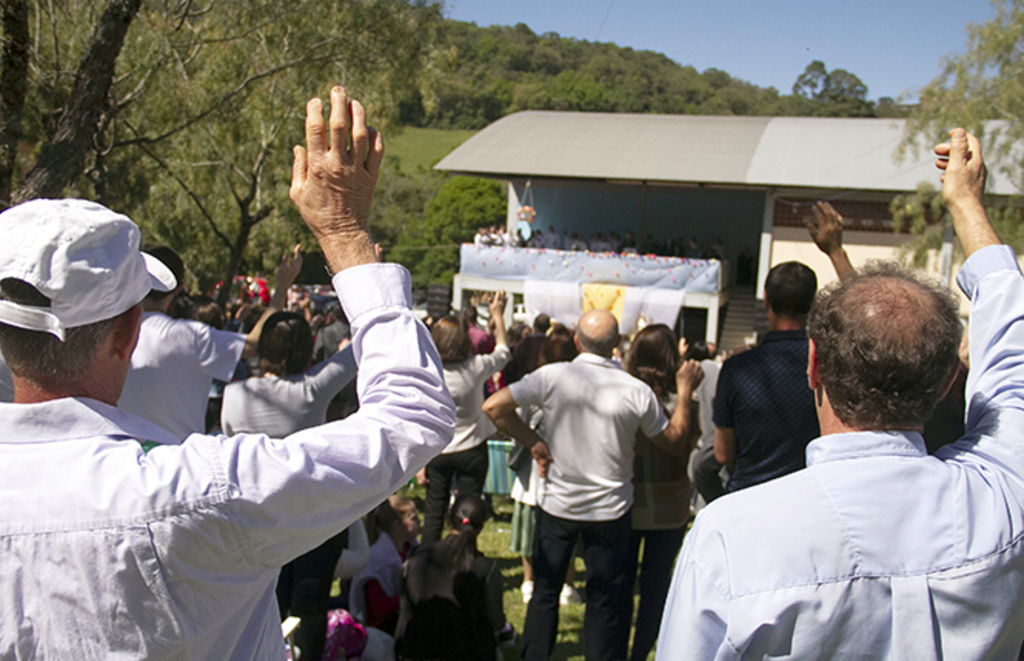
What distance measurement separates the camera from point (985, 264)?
1612 mm

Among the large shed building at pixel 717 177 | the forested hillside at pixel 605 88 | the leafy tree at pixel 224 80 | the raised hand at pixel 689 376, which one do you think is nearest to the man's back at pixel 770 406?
the raised hand at pixel 689 376

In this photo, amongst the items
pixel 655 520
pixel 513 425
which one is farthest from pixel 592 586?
pixel 513 425

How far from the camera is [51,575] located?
1106 mm

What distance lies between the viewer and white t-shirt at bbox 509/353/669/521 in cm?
357

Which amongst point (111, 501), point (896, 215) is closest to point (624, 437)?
point (111, 501)

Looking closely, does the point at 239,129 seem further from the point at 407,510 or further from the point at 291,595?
the point at 291,595

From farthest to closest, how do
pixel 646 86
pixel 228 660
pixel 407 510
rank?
pixel 646 86 < pixel 407 510 < pixel 228 660

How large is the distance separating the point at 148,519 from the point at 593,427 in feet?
8.78

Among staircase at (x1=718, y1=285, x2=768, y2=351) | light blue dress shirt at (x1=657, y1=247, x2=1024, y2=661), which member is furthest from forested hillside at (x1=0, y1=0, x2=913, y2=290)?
staircase at (x1=718, y1=285, x2=768, y2=351)

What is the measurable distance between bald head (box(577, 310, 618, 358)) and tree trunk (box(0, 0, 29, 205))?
317 centimetres

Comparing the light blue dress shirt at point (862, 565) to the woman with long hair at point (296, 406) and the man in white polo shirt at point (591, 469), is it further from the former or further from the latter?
the woman with long hair at point (296, 406)

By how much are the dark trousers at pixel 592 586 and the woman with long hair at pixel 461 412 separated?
1.38 meters

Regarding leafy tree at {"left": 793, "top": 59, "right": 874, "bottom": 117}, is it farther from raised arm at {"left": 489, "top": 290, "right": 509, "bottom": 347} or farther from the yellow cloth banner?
raised arm at {"left": 489, "top": 290, "right": 509, "bottom": 347}

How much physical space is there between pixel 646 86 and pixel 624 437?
71043 mm
